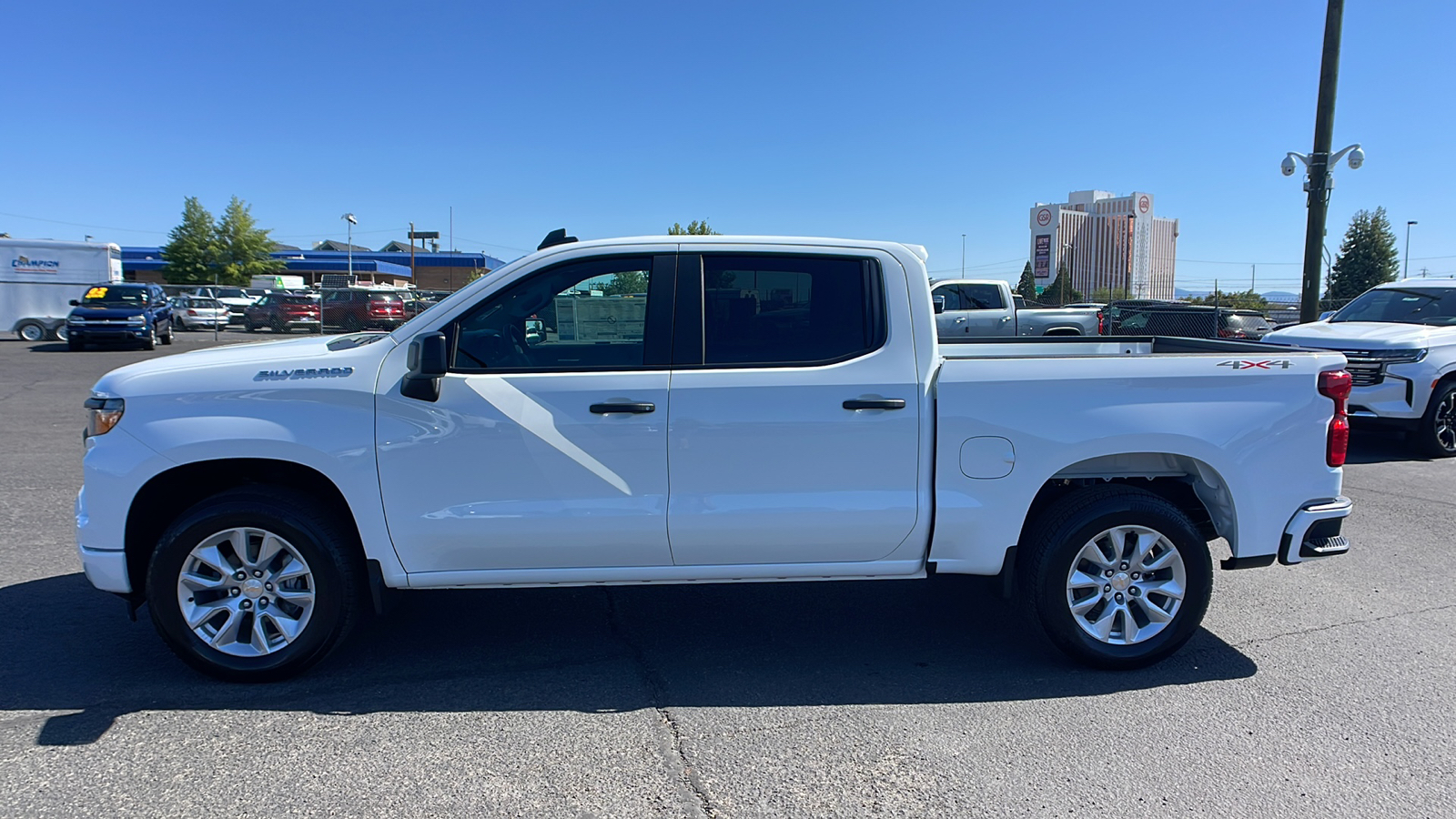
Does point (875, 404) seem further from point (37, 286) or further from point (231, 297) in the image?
point (231, 297)

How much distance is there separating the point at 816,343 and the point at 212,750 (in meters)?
2.82

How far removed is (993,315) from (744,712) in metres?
15.6

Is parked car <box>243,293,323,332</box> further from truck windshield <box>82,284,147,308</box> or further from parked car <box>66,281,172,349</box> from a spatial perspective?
truck windshield <box>82,284,147,308</box>

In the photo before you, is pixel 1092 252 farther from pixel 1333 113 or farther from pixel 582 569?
pixel 582 569

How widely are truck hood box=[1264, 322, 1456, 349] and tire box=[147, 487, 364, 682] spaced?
362 inches

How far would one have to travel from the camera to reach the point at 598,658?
4.28m

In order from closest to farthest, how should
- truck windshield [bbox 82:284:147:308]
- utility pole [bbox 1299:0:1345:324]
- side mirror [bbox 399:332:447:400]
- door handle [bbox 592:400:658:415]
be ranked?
side mirror [bbox 399:332:447:400]
door handle [bbox 592:400:658:415]
utility pole [bbox 1299:0:1345:324]
truck windshield [bbox 82:284:147:308]

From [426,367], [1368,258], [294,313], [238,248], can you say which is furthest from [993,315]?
[238,248]

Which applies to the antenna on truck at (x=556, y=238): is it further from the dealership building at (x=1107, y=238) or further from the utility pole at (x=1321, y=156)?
the dealership building at (x=1107, y=238)

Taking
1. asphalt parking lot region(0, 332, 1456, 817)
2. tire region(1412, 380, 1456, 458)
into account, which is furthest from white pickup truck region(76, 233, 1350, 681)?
tire region(1412, 380, 1456, 458)

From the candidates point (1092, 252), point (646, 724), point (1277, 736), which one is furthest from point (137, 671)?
point (1092, 252)

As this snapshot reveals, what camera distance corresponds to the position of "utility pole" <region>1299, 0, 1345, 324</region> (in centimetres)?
1409

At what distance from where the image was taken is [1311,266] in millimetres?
15281

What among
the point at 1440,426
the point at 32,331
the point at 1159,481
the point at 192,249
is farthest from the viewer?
the point at 192,249
